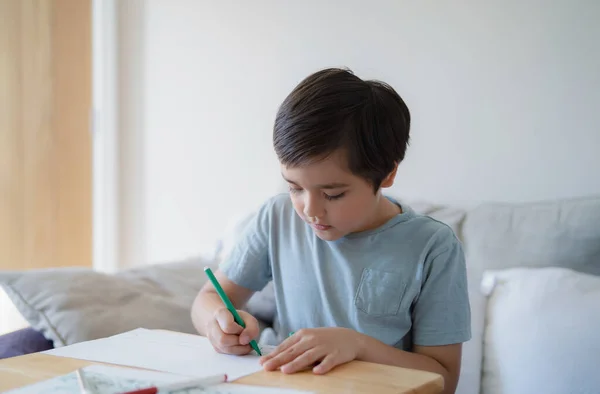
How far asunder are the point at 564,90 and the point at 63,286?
1.31 meters

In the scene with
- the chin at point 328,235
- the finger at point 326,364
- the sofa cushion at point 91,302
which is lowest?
the sofa cushion at point 91,302

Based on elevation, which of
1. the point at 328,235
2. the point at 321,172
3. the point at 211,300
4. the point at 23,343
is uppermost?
the point at 321,172

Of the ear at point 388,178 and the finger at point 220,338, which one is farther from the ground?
the ear at point 388,178

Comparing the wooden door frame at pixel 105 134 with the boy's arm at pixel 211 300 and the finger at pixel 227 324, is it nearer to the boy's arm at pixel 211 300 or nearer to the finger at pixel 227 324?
the boy's arm at pixel 211 300

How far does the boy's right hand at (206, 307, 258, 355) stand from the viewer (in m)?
0.95

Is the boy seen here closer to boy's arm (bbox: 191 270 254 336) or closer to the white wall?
boy's arm (bbox: 191 270 254 336)

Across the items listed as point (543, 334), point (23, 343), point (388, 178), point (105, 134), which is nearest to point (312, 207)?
point (388, 178)

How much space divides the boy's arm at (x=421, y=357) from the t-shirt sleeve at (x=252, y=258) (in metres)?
0.32

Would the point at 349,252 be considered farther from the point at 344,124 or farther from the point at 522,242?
the point at 522,242

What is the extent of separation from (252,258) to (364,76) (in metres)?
0.97

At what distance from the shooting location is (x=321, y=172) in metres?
1.04

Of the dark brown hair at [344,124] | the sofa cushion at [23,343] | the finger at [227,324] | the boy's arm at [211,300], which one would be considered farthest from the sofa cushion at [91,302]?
the dark brown hair at [344,124]

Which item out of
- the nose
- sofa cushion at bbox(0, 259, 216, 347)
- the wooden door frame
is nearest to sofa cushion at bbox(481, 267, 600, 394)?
the nose

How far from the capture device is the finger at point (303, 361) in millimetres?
845
